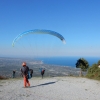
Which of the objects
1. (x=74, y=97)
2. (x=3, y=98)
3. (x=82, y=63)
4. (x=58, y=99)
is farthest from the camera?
(x=82, y=63)

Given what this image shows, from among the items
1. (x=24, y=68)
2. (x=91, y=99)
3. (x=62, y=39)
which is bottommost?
(x=91, y=99)

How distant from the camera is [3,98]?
492 inches

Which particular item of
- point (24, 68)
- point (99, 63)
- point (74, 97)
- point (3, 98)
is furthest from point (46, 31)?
point (99, 63)

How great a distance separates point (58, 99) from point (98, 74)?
51.7 feet

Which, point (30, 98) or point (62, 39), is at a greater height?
point (62, 39)

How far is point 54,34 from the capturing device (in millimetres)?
22781

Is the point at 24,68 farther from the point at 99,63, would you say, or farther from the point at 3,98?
the point at 99,63

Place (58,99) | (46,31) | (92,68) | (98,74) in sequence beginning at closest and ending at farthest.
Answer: (58,99), (46,31), (98,74), (92,68)

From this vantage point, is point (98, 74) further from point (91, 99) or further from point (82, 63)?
point (82, 63)

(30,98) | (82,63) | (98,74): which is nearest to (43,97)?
(30,98)

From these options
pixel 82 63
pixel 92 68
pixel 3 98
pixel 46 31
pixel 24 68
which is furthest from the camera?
pixel 82 63

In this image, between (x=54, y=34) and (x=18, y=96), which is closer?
(x=18, y=96)

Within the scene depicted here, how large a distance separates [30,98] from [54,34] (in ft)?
36.6

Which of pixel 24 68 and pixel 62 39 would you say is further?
pixel 62 39
